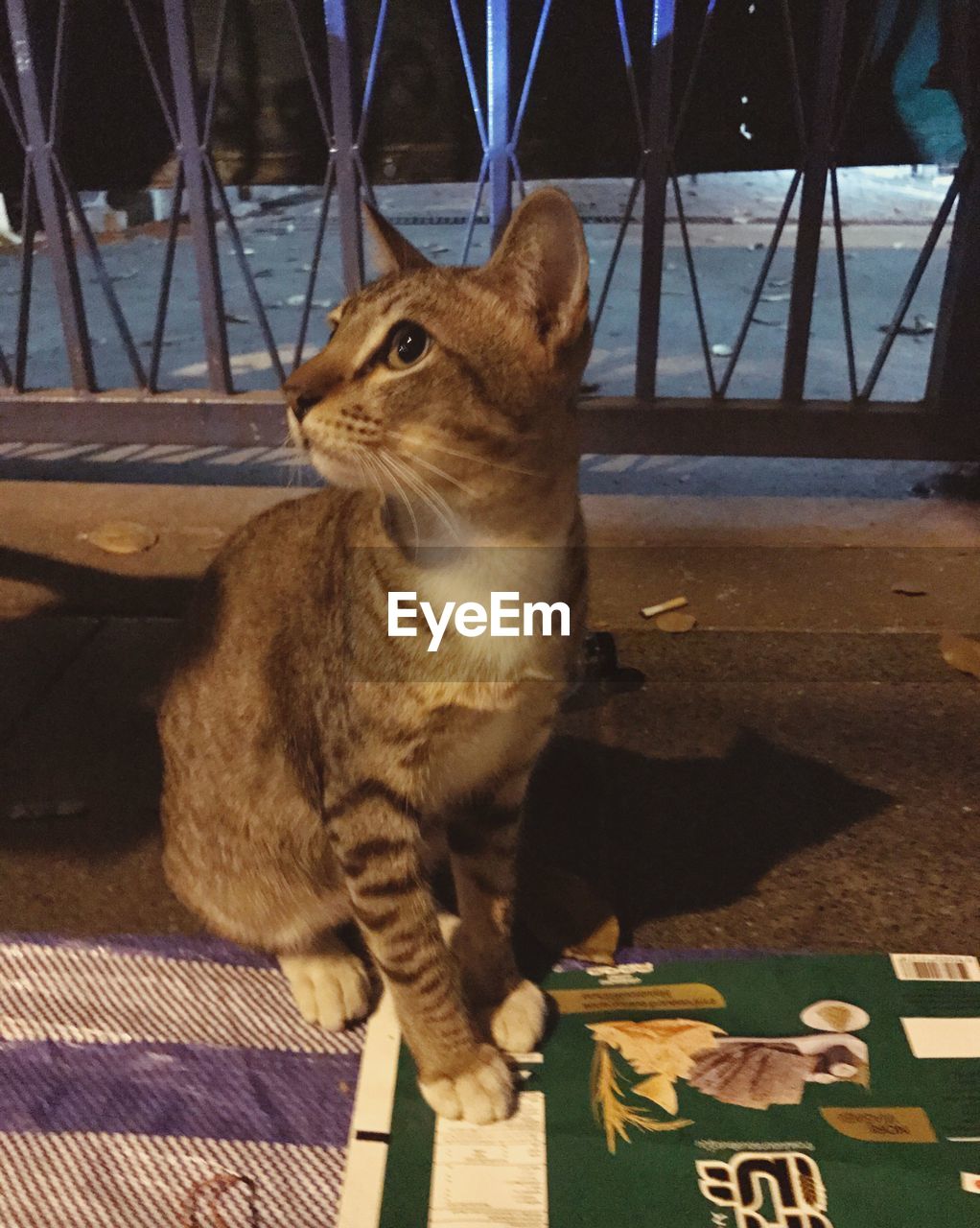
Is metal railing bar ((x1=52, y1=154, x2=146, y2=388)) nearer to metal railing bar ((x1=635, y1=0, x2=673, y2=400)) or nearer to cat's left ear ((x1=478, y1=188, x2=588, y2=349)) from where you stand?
metal railing bar ((x1=635, y1=0, x2=673, y2=400))

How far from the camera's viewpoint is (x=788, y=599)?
7.02ft

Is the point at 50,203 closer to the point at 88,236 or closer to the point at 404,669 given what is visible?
the point at 88,236

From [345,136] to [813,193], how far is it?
1.05 m

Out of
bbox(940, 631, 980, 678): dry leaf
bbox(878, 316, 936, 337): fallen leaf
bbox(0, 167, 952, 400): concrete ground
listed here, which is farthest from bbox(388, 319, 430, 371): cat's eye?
bbox(878, 316, 936, 337): fallen leaf

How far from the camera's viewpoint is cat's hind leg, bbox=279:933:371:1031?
1231 millimetres

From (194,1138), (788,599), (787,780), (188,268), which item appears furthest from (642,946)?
(188,268)

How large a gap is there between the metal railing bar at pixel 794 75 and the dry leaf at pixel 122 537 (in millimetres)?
1719

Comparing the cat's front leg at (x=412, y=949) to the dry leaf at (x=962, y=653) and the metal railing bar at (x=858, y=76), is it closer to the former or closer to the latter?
the dry leaf at (x=962, y=653)

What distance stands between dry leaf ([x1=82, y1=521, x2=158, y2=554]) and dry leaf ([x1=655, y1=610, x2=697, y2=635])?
1209 millimetres

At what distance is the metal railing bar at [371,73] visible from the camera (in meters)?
2.17

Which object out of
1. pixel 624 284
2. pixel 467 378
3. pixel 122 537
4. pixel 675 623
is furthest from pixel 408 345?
pixel 624 284

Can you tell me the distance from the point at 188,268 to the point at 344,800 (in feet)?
15.1

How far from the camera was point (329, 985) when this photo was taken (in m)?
1.24

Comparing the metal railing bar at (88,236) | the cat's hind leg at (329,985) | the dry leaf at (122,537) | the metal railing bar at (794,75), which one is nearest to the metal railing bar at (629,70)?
the metal railing bar at (794,75)
